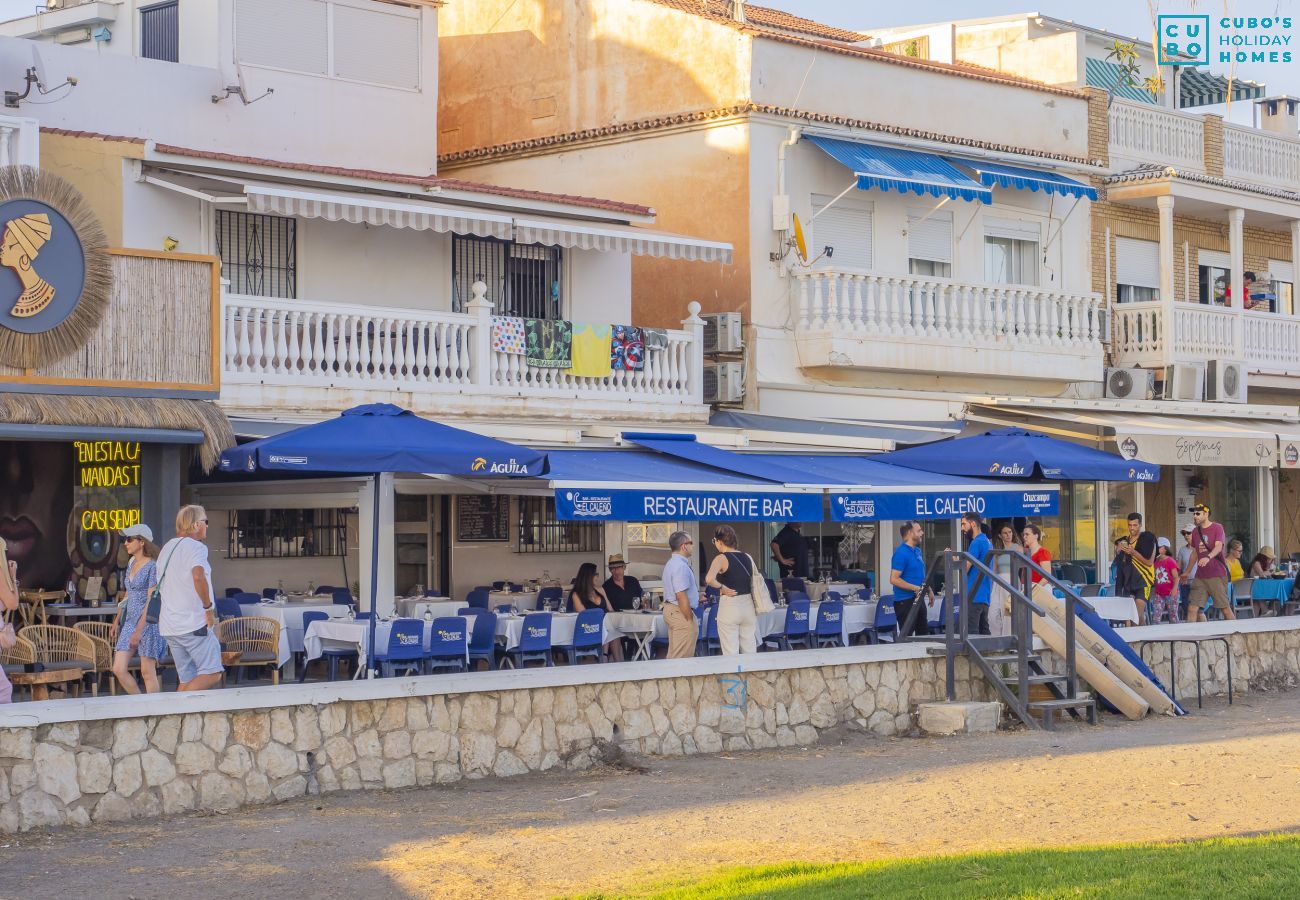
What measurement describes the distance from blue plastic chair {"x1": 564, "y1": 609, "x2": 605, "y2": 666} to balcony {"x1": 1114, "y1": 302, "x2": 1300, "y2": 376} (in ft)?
41.9

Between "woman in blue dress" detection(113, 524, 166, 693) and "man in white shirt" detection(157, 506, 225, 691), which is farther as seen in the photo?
"woman in blue dress" detection(113, 524, 166, 693)

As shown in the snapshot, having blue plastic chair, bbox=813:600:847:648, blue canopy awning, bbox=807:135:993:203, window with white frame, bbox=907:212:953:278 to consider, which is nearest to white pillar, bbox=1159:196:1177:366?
window with white frame, bbox=907:212:953:278

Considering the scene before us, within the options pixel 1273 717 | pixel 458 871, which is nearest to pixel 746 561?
pixel 1273 717

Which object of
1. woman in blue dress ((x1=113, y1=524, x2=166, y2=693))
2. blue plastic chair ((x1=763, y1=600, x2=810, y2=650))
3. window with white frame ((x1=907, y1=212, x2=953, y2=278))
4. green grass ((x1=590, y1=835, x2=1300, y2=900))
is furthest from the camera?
window with white frame ((x1=907, y1=212, x2=953, y2=278))

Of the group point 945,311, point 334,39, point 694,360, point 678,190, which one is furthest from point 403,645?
point 945,311

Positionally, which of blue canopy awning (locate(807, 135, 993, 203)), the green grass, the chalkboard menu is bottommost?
the green grass

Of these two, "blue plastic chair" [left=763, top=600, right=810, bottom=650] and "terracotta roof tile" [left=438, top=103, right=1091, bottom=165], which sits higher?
"terracotta roof tile" [left=438, top=103, right=1091, bottom=165]

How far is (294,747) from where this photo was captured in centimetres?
1160

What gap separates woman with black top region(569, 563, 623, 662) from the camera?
17.4 meters

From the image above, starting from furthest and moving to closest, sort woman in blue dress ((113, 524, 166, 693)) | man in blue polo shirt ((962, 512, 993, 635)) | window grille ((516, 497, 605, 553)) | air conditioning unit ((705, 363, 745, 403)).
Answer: air conditioning unit ((705, 363, 745, 403))
window grille ((516, 497, 605, 553))
man in blue polo shirt ((962, 512, 993, 635))
woman in blue dress ((113, 524, 166, 693))

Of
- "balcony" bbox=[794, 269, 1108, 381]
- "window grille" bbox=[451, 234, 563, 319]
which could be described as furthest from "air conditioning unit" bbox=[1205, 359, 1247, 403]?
"window grille" bbox=[451, 234, 563, 319]

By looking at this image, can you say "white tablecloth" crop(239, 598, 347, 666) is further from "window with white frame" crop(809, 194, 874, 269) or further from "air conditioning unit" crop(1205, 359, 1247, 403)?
"air conditioning unit" crop(1205, 359, 1247, 403)

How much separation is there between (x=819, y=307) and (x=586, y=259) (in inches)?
117

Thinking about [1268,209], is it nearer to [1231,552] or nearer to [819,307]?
[1231,552]
